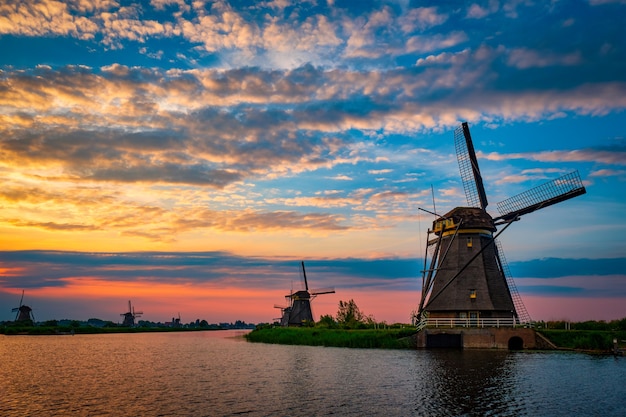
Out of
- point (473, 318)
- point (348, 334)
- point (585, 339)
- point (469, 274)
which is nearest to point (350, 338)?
point (348, 334)

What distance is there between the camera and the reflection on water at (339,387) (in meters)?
21.6

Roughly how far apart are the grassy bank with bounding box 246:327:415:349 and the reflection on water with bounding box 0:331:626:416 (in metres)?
9.49

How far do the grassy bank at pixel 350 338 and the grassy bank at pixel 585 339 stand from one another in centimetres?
1303

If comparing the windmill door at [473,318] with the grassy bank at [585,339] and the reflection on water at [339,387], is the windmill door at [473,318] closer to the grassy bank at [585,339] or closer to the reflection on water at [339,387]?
the reflection on water at [339,387]

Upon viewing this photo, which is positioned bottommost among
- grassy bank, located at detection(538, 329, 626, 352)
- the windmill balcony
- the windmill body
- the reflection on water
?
the reflection on water

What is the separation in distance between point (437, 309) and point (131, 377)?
2884 centimetres

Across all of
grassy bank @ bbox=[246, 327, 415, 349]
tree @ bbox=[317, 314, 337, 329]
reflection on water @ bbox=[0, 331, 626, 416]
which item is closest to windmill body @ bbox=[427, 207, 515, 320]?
grassy bank @ bbox=[246, 327, 415, 349]

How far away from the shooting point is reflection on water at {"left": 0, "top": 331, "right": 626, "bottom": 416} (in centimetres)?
2156

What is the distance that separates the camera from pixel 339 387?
2723cm

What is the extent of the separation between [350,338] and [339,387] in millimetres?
29037

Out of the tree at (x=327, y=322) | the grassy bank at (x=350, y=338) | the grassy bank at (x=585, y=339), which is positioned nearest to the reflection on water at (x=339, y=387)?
the grassy bank at (x=585, y=339)

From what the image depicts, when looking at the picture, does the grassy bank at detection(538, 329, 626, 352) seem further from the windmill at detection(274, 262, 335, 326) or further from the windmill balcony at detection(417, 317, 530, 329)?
the windmill at detection(274, 262, 335, 326)

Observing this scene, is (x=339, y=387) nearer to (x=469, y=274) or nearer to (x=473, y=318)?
(x=473, y=318)

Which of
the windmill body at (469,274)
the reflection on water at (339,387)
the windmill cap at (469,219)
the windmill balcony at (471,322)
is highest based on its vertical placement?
the windmill cap at (469,219)
